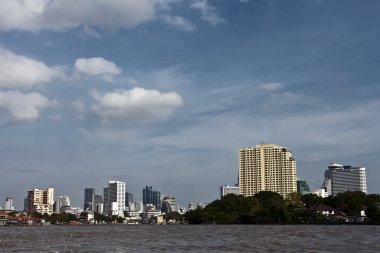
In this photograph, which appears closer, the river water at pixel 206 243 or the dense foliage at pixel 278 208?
the river water at pixel 206 243

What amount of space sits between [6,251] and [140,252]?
12.5m

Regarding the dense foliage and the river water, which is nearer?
the river water

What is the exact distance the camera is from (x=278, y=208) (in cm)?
16075

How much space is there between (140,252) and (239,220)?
13505 cm

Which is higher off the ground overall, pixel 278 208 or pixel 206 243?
pixel 278 208

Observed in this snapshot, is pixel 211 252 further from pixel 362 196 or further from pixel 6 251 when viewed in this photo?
pixel 362 196

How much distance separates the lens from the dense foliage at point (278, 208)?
158 m

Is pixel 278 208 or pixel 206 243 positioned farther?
pixel 278 208

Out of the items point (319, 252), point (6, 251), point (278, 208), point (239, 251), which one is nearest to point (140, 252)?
point (239, 251)

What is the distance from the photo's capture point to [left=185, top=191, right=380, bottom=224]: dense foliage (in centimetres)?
15812

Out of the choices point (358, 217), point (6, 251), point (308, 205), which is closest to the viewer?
point (6, 251)

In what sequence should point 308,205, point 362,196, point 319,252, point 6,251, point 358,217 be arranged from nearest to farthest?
point 319,252 < point 6,251 < point 358,217 < point 362,196 < point 308,205

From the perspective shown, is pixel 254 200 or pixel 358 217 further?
pixel 254 200

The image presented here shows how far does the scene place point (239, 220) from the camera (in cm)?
17888
